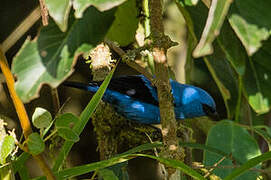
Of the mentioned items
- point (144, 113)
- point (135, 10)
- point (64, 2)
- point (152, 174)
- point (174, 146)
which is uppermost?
point (135, 10)

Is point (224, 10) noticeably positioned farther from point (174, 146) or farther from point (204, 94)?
point (204, 94)

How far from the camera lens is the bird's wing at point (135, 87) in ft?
7.95

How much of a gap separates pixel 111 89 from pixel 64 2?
144 cm

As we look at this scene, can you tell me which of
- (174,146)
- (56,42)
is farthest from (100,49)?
(56,42)

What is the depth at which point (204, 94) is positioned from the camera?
2.96 meters

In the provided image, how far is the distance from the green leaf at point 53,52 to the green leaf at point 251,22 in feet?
1.06

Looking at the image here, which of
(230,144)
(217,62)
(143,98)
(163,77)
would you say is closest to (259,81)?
(163,77)

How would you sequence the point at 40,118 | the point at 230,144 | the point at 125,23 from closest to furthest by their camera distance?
the point at 40,118, the point at 230,144, the point at 125,23

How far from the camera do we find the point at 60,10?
3.42 ft

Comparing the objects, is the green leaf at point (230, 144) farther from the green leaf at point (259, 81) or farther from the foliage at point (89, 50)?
the green leaf at point (259, 81)

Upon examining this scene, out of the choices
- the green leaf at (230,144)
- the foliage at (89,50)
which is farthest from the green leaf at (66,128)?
the green leaf at (230,144)

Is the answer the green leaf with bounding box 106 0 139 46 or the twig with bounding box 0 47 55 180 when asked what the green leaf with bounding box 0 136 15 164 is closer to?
the twig with bounding box 0 47 55 180

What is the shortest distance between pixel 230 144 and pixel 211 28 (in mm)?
1016

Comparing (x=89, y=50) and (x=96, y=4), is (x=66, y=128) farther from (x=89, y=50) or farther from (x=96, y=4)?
(x=96, y=4)
